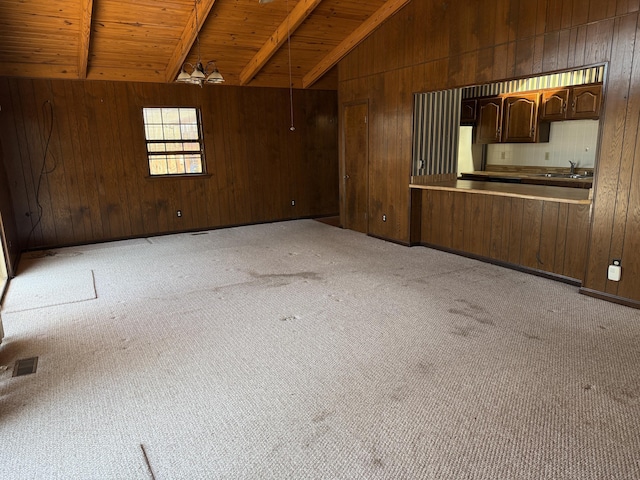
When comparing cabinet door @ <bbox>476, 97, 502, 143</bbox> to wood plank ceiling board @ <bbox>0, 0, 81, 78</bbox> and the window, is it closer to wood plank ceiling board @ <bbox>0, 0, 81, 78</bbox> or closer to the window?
the window

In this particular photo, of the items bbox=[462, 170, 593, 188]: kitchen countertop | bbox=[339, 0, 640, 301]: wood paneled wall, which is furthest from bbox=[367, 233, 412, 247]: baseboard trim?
bbox=[462, 170, 593, 188]: kitchen countertop

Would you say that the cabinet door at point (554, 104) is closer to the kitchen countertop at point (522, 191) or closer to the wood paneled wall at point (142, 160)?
the kitchen countertop at point (522, 191)

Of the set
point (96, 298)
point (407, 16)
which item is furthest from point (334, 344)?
point (407, 16)

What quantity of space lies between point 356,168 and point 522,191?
8.40ft

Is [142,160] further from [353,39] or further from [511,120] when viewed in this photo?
[511,120]

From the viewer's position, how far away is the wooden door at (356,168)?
243 inches

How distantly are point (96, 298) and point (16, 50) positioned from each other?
3.37 metres

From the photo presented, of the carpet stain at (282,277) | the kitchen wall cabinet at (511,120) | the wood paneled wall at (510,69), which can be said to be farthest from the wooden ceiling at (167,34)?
the carpet stain at (282,277)

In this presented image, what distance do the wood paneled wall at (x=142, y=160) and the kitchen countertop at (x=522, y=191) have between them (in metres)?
2.90

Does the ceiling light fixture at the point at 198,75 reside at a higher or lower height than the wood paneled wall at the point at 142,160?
higher

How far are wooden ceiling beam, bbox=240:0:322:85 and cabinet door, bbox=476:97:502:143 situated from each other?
10.2ft

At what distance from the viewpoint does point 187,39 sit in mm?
5266

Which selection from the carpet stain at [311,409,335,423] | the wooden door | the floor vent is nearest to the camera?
the carpet stain at [311,409,335,423]

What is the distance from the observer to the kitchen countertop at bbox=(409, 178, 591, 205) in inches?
155
